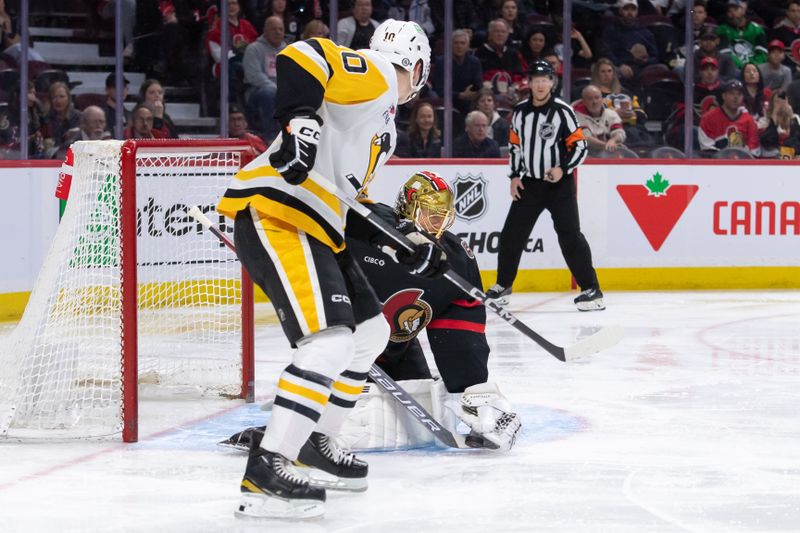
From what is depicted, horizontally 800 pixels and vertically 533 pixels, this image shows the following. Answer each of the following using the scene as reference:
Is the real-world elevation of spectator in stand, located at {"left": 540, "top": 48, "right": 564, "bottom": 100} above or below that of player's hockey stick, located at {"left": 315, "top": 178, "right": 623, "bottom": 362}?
above

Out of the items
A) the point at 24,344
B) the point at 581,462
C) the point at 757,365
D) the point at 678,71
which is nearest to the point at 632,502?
the point at 581,462

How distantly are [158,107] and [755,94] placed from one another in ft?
11.8

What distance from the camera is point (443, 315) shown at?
332 centimetres

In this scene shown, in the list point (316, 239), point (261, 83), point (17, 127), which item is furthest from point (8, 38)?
point (316, 239)

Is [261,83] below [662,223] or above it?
above

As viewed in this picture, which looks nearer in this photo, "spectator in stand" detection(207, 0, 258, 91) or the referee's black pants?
the referee's black pants

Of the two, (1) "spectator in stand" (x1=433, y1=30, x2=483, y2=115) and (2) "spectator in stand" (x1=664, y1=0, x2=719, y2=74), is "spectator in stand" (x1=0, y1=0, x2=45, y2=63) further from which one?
(2) "spectator in stand" (x1=664, y1=0, x2=719, y2=74)

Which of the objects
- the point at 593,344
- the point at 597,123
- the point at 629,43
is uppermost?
the point at 629,43

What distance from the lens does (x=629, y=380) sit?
4430 millimetres

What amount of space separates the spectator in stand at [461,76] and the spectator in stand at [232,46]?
1.11m

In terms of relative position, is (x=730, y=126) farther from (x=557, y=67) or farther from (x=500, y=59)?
(x=500, y=59)

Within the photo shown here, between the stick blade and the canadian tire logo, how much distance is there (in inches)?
162

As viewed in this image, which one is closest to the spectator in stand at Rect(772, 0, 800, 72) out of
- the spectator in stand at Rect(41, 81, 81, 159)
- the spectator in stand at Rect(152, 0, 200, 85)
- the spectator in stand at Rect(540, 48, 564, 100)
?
the spectator in stand at Rect(540, 48, 564, 100)

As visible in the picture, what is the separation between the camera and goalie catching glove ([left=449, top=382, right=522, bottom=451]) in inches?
126
